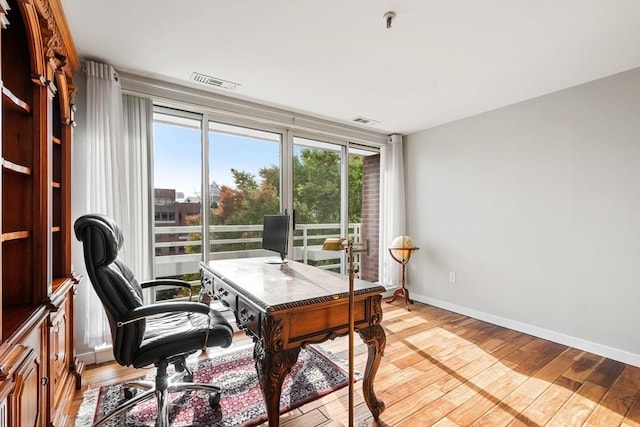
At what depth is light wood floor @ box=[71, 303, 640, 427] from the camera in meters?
1.77

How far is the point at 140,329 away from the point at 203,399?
76cm

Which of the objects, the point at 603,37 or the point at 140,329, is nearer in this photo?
the point at 140,329

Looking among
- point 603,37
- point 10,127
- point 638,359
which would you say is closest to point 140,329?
point 10,127

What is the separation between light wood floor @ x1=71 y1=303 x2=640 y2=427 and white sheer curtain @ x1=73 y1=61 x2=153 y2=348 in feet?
1.92

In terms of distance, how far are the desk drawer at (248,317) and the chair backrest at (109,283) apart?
1.57ft

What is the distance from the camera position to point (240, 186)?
3268 mm

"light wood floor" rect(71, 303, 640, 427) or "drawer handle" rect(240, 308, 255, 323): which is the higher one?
"drawer handle" rect(240, 308, 255, 323)

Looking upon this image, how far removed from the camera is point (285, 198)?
3.47m

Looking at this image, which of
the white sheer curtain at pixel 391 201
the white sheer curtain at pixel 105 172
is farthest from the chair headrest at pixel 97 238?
the white sheer curtain at pixel 391 201

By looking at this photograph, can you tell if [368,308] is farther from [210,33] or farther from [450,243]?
[450,243]

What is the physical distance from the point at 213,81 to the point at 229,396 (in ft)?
8.16

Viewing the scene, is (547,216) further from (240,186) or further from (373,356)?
(240,186)

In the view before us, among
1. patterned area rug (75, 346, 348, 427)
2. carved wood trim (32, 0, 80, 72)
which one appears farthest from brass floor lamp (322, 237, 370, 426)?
carved wood trim (32, 0, 80, 72)

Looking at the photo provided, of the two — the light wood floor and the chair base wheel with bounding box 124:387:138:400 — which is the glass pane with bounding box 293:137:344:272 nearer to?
the light wood floor
